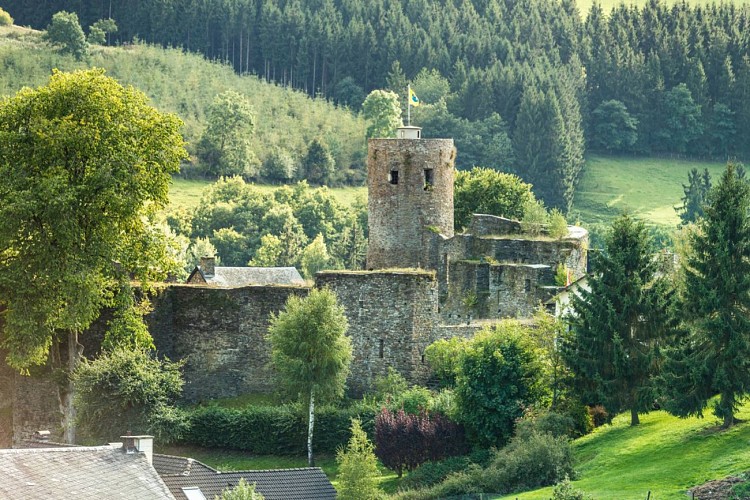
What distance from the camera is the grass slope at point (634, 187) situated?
14650cm

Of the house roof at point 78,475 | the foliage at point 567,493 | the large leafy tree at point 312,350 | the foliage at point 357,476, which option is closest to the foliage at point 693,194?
the large leafy tree at point 312,350

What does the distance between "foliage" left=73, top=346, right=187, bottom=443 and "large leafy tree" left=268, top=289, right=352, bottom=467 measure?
150 inches

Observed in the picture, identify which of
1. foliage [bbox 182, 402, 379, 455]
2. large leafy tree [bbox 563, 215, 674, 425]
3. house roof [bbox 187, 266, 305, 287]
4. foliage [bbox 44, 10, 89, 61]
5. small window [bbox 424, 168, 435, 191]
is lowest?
foliage [bbox 182, 402, 379, 455]

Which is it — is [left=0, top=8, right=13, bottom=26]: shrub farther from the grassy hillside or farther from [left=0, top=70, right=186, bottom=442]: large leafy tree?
[left=0, top=70, right=186, bottom=442]: large leafy tree

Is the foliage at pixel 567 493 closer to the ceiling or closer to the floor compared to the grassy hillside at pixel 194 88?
closer to the floor

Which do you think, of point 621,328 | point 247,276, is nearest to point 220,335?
point 621,328

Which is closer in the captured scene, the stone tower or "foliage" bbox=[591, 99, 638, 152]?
the stone tower

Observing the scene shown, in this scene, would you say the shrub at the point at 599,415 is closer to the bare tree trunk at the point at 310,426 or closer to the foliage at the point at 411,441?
the foliage at the point at 411,441

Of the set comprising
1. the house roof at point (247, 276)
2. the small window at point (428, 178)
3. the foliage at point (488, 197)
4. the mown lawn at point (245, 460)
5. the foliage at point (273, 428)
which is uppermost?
the small window at point (428, 178)

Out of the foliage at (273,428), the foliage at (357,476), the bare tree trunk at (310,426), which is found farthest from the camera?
the foliage at (273,428)

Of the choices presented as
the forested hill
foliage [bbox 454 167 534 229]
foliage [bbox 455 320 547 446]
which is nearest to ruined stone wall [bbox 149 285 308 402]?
foliage [bbox 455 320 547 446]

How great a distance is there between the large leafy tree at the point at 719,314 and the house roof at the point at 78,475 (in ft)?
52.9

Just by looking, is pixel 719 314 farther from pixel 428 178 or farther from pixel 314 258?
pixel 314 258

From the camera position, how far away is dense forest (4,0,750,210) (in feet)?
522
